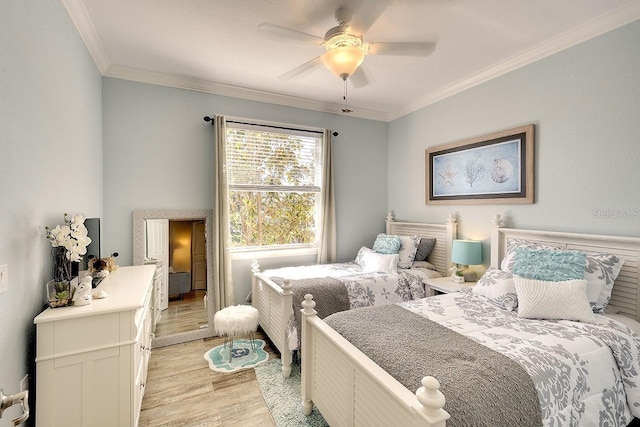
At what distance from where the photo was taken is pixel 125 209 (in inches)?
119

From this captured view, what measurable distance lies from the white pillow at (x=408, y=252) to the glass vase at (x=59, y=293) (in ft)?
Answer: 9.84

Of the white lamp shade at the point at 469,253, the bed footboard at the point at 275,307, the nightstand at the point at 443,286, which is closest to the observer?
the bed footboard at the point at 275,307

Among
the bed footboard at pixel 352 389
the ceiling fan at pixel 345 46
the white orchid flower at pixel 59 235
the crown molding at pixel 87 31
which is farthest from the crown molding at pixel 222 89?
the bed footboard at pixel 352 389

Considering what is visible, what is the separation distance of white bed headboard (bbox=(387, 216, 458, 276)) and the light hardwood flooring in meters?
2.75

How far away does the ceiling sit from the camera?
2051 millimetres

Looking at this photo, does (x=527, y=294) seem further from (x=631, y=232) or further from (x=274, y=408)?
(x=274, y=408)

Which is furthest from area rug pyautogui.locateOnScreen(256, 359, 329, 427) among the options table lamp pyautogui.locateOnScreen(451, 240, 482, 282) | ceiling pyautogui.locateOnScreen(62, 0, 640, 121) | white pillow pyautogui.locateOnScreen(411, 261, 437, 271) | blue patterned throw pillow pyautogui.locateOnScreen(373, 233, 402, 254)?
ceiling pyautogui.locateOnScreen(62, 0, 640, 121)

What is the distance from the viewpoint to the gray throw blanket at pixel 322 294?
2604 mm

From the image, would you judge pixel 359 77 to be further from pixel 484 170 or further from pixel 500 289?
pixel 500 289

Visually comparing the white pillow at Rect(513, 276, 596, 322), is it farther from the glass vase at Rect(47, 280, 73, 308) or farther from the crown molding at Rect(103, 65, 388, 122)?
the crown molding at Rect(103, 65, 388, 122)

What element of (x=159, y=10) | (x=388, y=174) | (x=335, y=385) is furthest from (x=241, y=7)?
(x=388, y=174)

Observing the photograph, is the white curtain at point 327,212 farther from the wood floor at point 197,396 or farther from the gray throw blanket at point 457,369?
the gray throw blanket at point 457,369

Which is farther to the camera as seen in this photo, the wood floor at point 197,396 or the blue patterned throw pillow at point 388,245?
the blue patterned throw pillow at point 388,245

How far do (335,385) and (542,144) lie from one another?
2656 millimetres
